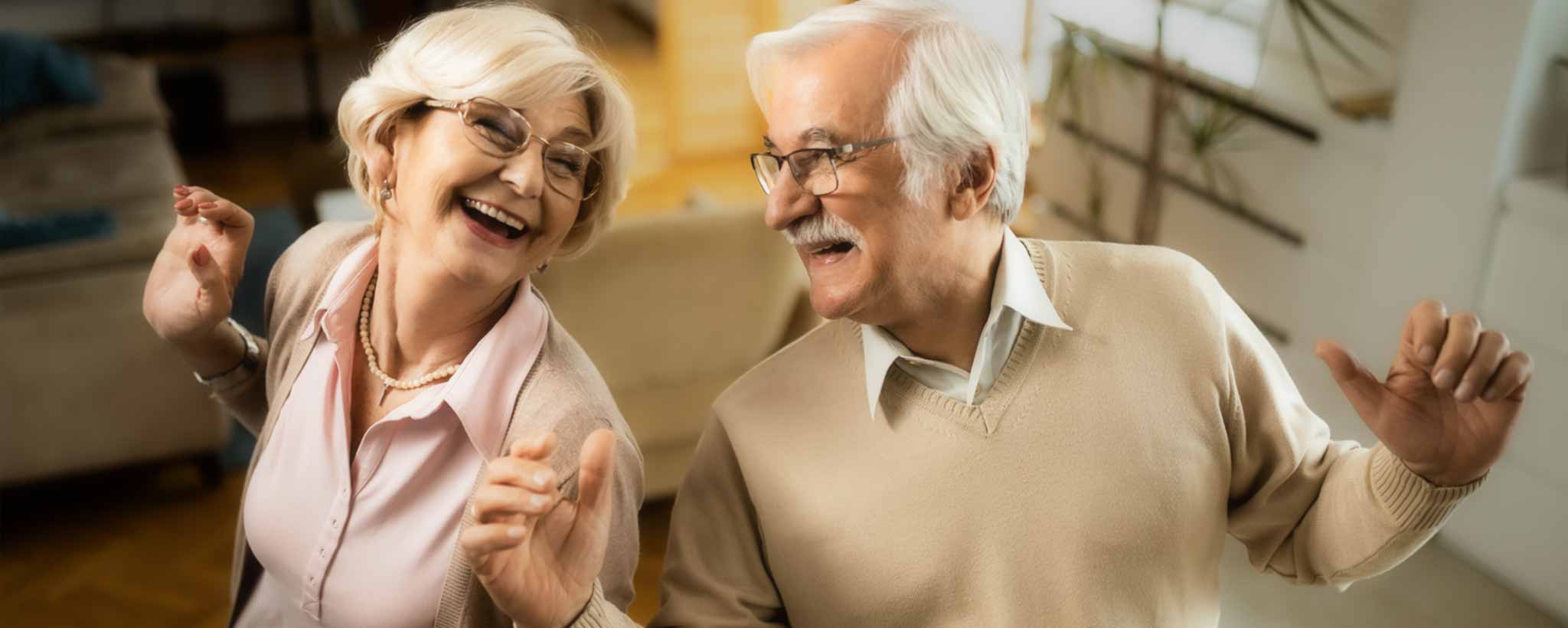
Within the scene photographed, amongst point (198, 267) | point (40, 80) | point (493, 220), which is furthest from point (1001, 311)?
point (40, 80)

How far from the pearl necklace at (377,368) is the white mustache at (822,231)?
354 mm

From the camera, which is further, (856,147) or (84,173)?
(84,173)

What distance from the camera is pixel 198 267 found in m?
1.22

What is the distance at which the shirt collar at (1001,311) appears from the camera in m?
1.30

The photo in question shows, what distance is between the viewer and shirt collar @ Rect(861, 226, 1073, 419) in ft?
4.26

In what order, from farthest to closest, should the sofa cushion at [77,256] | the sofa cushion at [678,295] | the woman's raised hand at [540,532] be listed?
the sofa cushion at [77,256]
the sofa cushion at [678,295]
the woman's raised hand at [540,532]

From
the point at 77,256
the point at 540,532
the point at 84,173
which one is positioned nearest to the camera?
the point at 540,532

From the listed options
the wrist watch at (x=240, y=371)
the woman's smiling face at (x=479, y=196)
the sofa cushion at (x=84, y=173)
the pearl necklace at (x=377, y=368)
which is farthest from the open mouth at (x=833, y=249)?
the sofa cushion at (x=84, y=173)

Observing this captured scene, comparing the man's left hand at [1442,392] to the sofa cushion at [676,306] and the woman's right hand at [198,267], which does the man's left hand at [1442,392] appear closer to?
the woman's right hand at [198,267]

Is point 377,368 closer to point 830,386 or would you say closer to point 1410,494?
point 830,386

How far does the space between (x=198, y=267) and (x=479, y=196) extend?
29 cm

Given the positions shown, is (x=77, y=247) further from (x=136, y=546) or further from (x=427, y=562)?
(x=427, y=562)

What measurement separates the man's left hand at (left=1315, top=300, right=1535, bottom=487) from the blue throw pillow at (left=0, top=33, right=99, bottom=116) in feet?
15.2

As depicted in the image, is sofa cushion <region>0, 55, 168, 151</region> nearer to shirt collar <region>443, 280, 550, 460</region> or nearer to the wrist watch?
the wrist watch
